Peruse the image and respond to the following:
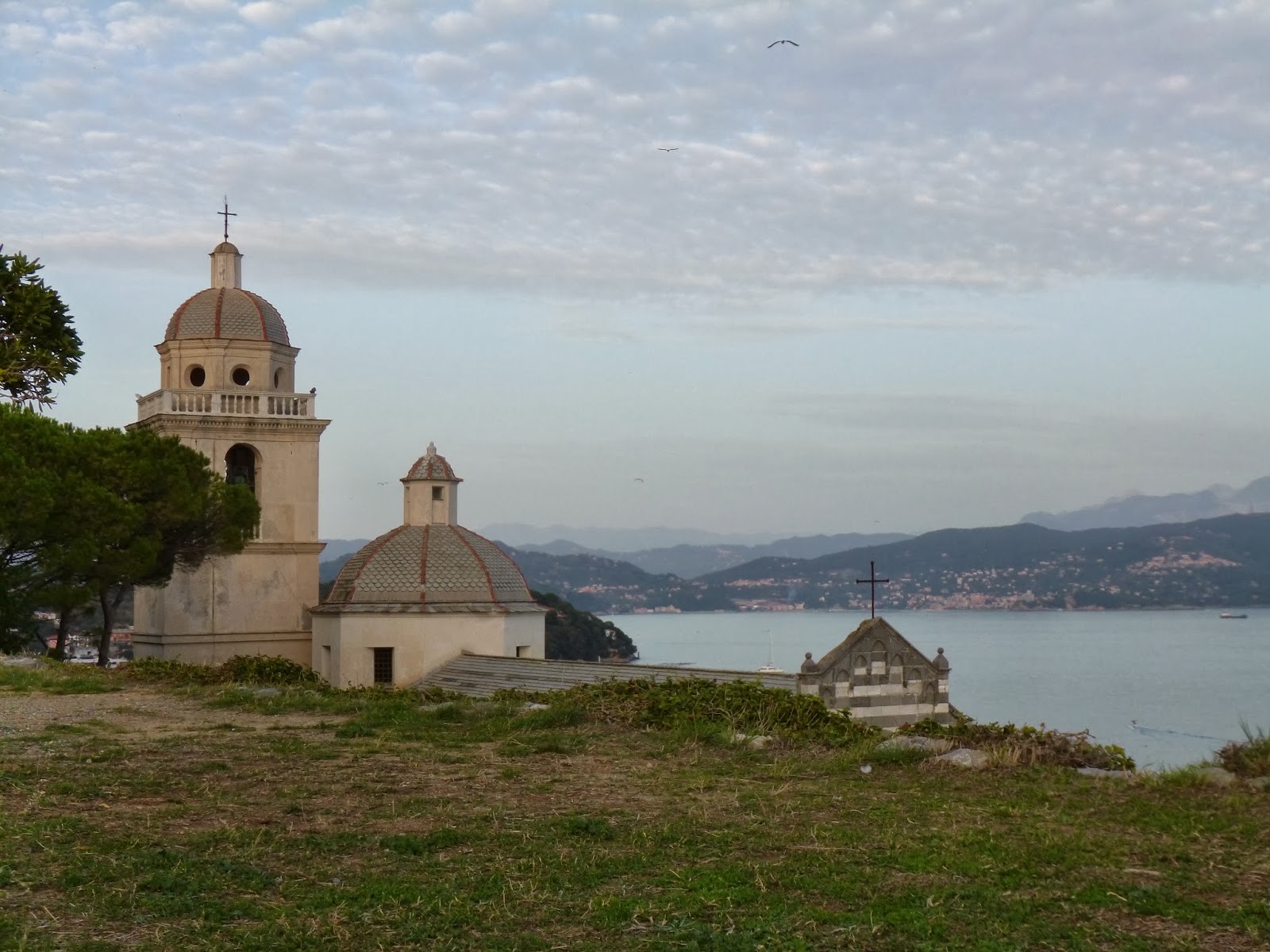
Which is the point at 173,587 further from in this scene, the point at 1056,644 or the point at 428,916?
the point at 1056,644

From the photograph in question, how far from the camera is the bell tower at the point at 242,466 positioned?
35094 millimetres

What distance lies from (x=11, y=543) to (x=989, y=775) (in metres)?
22.5

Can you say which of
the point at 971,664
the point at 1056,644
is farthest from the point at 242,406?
the point at 1056,644

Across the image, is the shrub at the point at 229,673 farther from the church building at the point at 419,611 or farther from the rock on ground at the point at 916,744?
the rock on ground at the point at 916,744

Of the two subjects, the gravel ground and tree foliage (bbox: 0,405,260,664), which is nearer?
the gravel ground

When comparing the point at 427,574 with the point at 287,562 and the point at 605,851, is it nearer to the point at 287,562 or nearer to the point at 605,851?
the point at 287,562

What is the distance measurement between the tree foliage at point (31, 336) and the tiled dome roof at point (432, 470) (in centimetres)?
1318

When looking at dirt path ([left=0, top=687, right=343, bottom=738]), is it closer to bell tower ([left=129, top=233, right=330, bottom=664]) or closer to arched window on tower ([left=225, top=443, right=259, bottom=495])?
bell tower ([left=129, top=233, right=330, bottom=664])

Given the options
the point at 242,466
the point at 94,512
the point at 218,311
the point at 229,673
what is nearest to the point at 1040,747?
the point at 229,673

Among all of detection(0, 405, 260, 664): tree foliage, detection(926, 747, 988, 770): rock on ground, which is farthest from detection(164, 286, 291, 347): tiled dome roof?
detection(926, 747, 988, 770): rock on ground

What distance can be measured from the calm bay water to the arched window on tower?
21.6 m

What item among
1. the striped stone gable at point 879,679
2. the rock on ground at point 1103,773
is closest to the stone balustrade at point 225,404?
the striped stone gable at point 879,679

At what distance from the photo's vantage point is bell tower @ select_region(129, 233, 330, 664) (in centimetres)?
3509

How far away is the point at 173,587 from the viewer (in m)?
35.1
